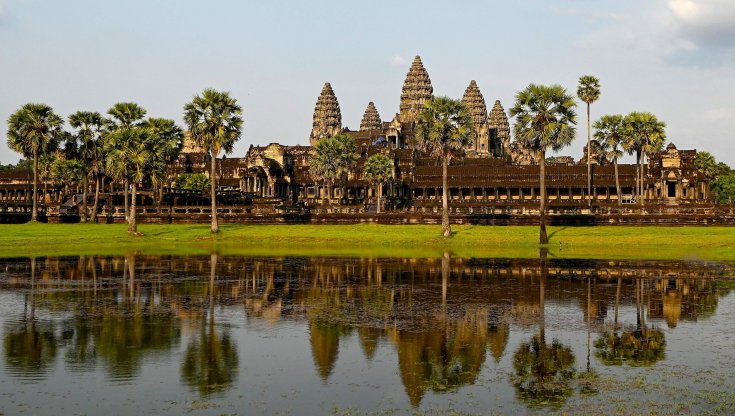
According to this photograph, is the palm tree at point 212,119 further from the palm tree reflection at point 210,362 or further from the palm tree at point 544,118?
the palm tree reflection at point 210,362

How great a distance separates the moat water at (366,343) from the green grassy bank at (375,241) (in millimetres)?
15140

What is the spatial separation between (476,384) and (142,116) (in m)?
71.0

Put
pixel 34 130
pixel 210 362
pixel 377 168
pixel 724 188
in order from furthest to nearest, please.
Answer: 1. pixel 724 188
2. pixel 377 168
3. pixel 34 130
4. pixel 210 362

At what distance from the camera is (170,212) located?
81.2 m

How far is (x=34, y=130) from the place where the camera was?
263 ft

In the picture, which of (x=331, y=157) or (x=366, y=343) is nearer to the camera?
(x=366, y=343)

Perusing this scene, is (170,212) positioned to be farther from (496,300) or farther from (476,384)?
(476,384)

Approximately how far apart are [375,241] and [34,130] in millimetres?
40162

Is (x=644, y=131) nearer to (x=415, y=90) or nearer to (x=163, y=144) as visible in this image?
(x=163, y=144)

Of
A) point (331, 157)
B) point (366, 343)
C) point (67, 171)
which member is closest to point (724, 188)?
point (331, 157)

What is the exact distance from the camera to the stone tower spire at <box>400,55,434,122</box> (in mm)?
194000

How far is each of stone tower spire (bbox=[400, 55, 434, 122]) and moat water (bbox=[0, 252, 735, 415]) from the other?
523ft

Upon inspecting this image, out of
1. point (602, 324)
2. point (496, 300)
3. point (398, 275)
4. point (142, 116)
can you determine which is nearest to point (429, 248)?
point (398, 275)

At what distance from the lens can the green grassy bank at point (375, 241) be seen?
51656 mm
